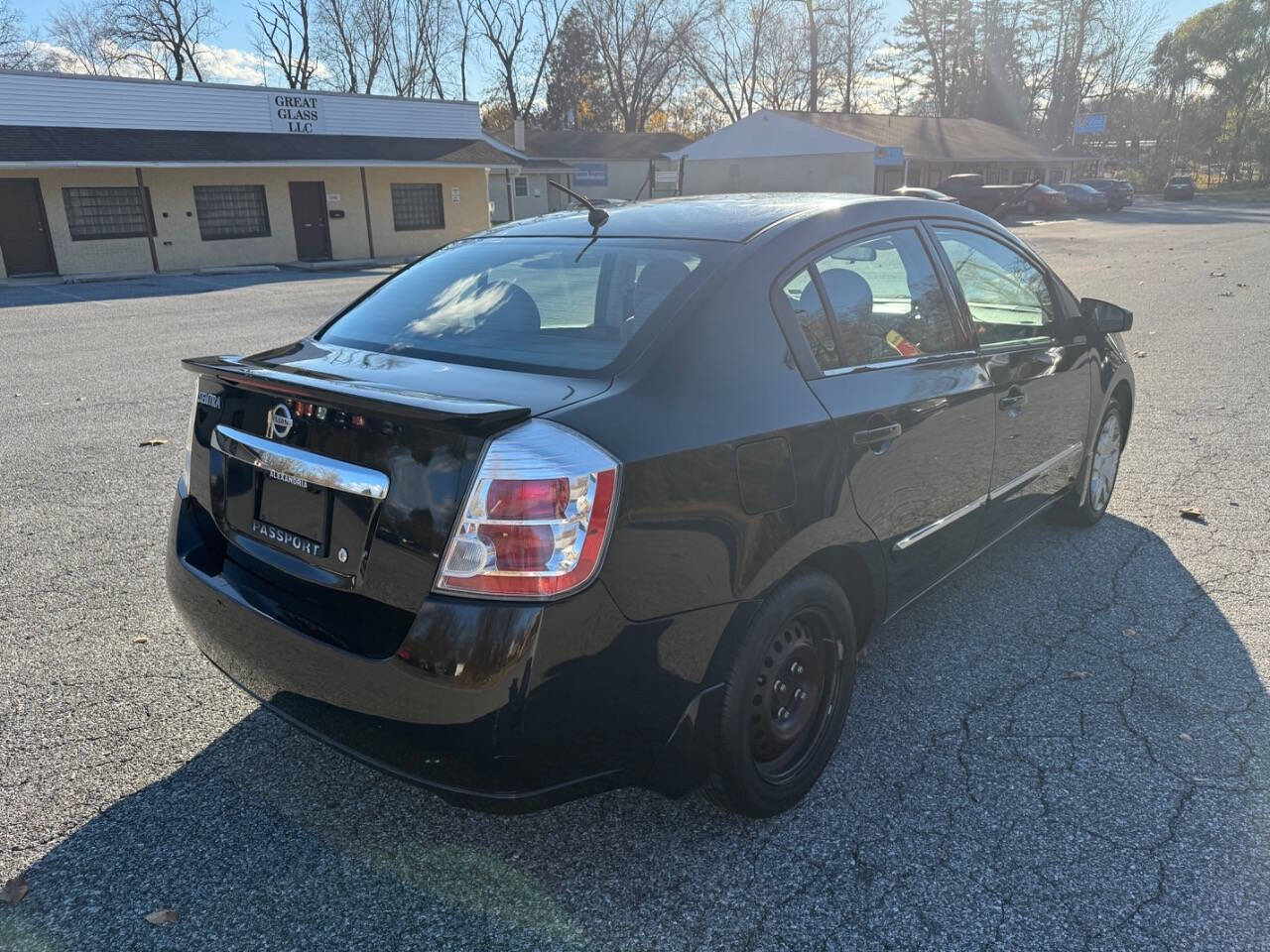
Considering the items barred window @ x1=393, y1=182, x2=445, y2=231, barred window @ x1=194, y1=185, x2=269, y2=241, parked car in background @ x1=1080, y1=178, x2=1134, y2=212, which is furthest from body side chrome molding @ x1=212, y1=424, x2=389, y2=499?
parked car in background @ x1=1080, y1=178, x2=1134, y2=212

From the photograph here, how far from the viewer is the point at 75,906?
2.29 meters

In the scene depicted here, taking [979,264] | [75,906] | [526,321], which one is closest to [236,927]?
[75,906]

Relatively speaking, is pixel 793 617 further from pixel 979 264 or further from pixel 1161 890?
pixel 979 264

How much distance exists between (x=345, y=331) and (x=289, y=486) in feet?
3.03

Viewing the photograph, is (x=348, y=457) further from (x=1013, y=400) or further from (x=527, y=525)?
(x=1013, y=400)

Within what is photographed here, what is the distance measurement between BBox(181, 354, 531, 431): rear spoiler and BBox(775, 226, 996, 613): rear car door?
101cm

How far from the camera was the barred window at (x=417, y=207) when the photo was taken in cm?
3027

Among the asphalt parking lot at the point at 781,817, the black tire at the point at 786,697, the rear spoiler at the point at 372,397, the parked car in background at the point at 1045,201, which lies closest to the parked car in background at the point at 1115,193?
the parked car in background at the point at 1045,201

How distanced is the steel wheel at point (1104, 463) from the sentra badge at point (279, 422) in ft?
12.7

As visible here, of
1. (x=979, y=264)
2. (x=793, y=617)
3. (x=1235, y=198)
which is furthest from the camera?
(x=1235, y=198)

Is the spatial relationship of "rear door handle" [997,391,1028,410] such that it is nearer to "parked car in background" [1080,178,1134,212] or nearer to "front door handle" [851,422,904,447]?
"front door handle" [851,422,904,447]

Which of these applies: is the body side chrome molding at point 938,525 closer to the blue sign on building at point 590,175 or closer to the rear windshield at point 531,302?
the rear windshield at point 531,302

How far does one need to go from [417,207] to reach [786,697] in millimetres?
30818

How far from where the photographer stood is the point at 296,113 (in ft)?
91.6
